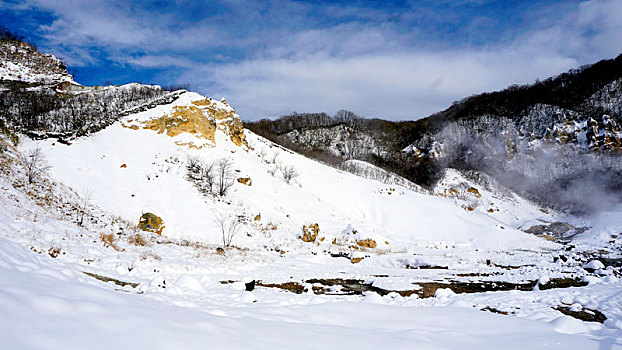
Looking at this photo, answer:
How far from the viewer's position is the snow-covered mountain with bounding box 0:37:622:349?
3.39 meters

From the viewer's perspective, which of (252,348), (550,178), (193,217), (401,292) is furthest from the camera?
(550,178)

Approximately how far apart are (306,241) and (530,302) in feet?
61.2

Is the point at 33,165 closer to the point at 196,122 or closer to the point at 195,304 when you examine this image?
the point at 196,122

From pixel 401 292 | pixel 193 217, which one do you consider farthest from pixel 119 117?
pixel 401 292

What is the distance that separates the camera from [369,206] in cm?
4034

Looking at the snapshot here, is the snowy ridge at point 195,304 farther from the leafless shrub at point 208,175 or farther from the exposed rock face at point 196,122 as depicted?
the exposed rock face at point 196,122

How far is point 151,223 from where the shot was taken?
1995cm

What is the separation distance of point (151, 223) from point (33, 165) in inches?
321

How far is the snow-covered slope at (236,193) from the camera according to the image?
23.3 m

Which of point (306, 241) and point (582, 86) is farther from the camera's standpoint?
point (582, 86)

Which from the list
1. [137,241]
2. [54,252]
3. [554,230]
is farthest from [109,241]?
[554,230]

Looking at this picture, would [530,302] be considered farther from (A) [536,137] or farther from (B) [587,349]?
(A) [536,137]

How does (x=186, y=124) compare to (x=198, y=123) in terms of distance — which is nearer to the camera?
(x=186, y=124)

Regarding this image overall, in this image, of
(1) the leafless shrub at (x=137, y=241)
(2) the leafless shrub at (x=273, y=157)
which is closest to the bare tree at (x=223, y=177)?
(2) the leafless shrub at (x=273, y=157)
